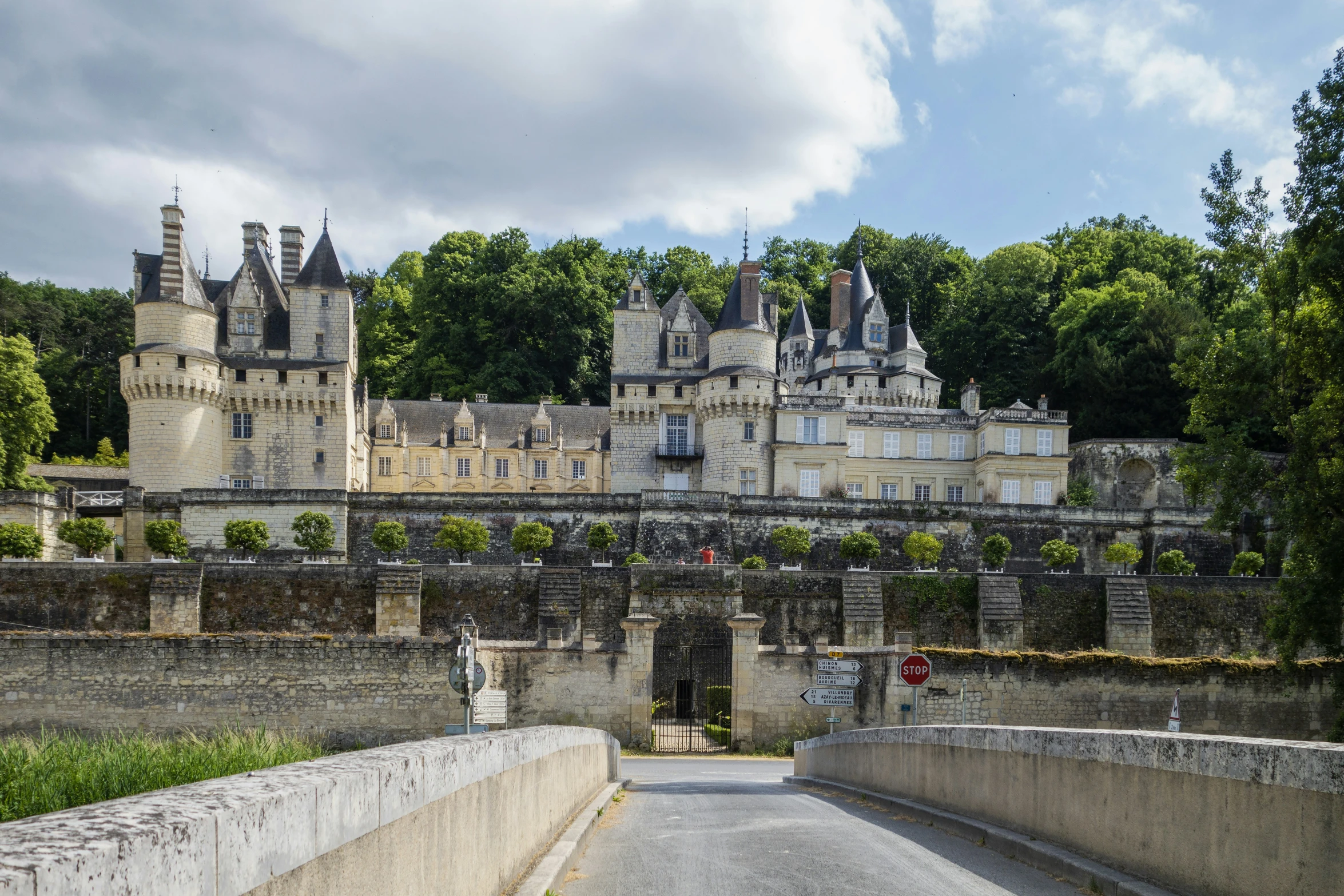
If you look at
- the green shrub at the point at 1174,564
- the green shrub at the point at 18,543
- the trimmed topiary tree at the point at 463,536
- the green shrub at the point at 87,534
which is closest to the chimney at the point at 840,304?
the green shrub at the point at 1174,564

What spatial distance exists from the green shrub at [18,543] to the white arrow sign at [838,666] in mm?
28794

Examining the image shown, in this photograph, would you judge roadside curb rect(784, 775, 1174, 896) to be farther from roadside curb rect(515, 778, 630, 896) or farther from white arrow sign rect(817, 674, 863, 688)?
white arrow sign rect(817, 674, 863, 688)

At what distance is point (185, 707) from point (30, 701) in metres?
3.45

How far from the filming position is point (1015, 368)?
206 ft

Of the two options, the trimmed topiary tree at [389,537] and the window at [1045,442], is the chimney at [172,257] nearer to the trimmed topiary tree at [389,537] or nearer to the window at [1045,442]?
the trimmed topiary tree at [389,537]

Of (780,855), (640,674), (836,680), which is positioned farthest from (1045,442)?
(780,855)

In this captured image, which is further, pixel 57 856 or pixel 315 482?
pixel 315 482

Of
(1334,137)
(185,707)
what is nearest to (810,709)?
(185,707)

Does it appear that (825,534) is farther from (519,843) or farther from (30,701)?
(519,843)

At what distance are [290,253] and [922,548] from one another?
1235 inches

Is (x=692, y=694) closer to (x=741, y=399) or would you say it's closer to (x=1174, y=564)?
(x=1174, y=564)

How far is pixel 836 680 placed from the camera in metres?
16.0

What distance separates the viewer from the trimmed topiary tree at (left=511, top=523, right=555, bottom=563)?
3812cm

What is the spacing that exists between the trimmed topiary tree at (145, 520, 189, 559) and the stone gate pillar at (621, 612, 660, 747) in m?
21.0
